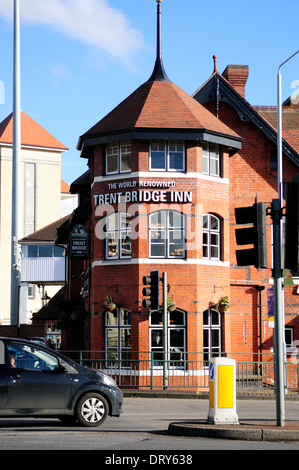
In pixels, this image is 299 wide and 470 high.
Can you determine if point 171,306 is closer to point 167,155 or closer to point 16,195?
point 167,155

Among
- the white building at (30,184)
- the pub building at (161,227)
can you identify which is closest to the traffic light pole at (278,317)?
the pub building at (161,227)

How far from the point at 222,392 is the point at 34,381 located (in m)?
3.35

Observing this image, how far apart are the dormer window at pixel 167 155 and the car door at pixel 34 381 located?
16509 mm

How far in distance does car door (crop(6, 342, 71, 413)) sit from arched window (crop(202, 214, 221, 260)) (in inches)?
650

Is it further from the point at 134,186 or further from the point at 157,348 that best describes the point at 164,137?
the point at 157,348

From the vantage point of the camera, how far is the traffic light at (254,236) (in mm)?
14656

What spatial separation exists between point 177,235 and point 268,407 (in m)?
9.29

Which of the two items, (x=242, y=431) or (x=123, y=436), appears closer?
(x=242, y=431)

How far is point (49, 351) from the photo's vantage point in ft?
Result: 52.2

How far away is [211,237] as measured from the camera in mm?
32125

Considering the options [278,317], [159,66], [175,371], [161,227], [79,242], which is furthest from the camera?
[159,66]

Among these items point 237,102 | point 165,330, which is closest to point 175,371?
point 165,330

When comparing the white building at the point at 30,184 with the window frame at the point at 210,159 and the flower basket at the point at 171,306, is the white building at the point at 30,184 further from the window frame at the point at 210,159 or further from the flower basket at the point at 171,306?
the flower basket at the point at 171,306

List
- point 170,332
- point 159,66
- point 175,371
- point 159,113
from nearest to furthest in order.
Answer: point 175,371 → point 170,332 → point 159,113 → point 159,66
